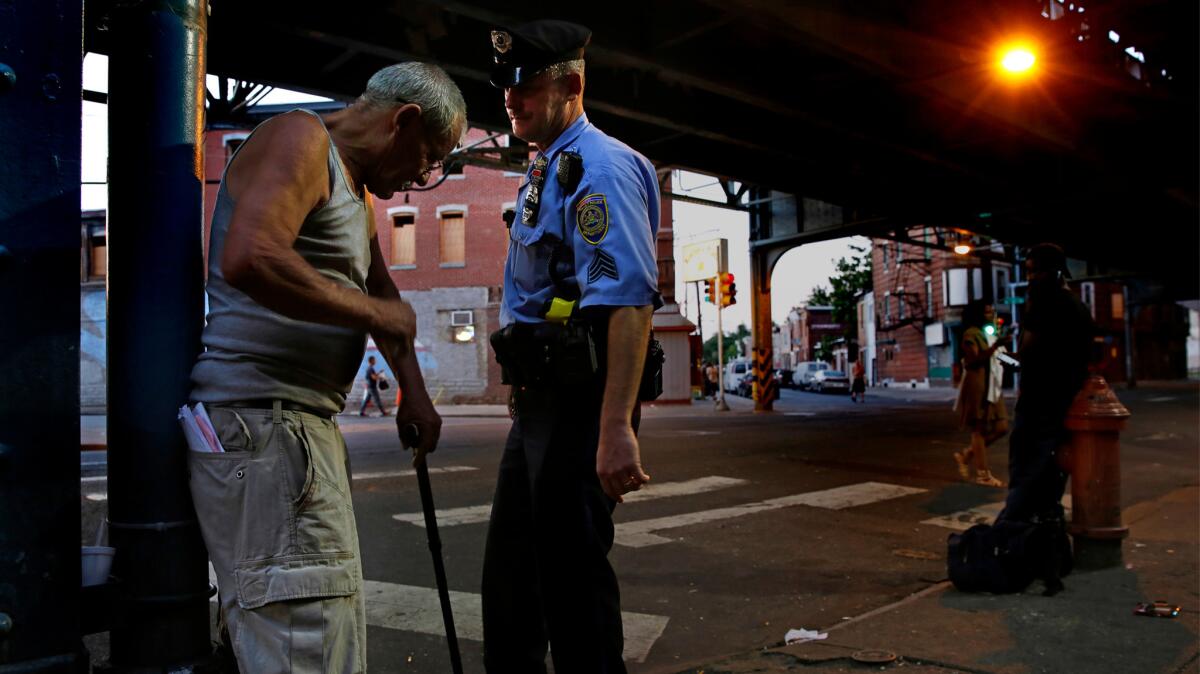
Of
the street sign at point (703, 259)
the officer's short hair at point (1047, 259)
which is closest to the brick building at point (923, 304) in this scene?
the street sign at point (703, 259)

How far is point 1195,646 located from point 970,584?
111 centimetres

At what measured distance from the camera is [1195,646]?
3.62 meters

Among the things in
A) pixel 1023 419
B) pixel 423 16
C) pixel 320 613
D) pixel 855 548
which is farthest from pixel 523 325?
pixel 423 16

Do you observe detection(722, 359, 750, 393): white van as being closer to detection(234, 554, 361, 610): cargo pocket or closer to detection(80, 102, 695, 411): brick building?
detection(80, 102, 695, 411): brick building

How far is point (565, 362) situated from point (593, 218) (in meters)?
0.39

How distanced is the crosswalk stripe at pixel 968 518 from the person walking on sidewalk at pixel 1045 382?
70.5 inches

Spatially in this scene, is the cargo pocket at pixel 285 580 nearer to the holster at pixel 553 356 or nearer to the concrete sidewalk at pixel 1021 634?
the holster at pixel 553 356

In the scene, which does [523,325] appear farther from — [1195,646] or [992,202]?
[992,202]

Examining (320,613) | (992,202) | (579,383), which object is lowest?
(320,613)

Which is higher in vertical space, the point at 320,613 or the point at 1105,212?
the point at 1105,212

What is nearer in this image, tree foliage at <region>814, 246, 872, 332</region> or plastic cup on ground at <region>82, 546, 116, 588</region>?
plastic cup on ground at <region>82, 546, 116, 588</region>

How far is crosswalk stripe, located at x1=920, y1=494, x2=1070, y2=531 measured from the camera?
6.94 m

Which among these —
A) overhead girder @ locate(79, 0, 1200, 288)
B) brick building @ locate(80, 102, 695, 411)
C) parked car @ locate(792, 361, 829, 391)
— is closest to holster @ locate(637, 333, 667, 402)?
overhead girder @ locate(79, 0, 1200, 288)

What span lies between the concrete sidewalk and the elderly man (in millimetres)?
2062
